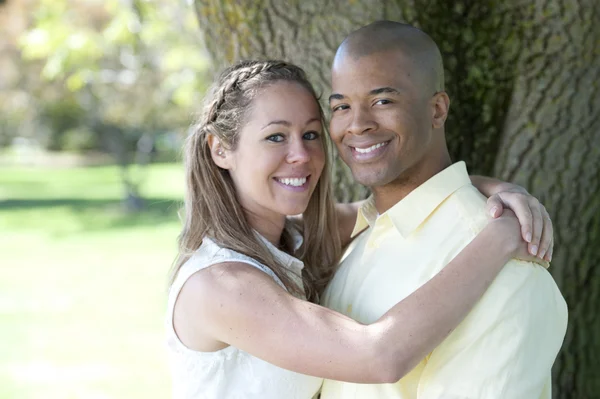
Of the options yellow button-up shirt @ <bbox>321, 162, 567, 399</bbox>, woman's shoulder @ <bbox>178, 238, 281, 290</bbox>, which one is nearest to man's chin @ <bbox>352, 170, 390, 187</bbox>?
yellow button-up shirt @ <bbox>321, 162, 567, 399</bbox>

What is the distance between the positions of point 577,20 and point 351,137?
132 centimetres

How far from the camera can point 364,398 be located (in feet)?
8.07

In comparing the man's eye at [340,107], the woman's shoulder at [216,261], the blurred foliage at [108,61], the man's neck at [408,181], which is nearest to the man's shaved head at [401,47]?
the man's eye at [340,107]

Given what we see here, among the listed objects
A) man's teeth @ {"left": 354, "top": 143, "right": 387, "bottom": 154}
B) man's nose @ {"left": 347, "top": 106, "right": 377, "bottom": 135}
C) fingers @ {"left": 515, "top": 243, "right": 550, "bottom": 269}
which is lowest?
fingers @ {"left": 515, "top": 243, "right": 550, "bottom": 269}

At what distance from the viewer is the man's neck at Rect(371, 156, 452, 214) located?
269 centimetres

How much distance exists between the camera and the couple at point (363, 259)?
2264 mm

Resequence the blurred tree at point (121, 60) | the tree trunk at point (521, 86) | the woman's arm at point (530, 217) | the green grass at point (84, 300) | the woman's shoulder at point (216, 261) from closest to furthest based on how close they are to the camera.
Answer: the woman's arm at point (530, 217) → the woman's shoulder at point (216, 261) → the tree trunk at point (521, 86) → the green grass at point (84, 300) → the blurred tree at point (121, 60)

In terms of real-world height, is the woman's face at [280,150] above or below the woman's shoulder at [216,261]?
above

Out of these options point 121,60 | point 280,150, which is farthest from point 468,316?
point 121,60

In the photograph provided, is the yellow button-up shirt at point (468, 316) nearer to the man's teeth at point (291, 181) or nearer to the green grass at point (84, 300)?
the man's teeth at point (291, 181)

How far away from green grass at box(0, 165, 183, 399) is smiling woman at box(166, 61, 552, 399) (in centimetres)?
116

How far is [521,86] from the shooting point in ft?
11.3

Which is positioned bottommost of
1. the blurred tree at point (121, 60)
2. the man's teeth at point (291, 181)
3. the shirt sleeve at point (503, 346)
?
the blurred tree at point (121, 60)

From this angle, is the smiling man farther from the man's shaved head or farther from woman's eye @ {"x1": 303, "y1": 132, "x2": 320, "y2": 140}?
woman's eye @ {"x1": 303, "y1": 132, "x2": 320, "y2": 140}
